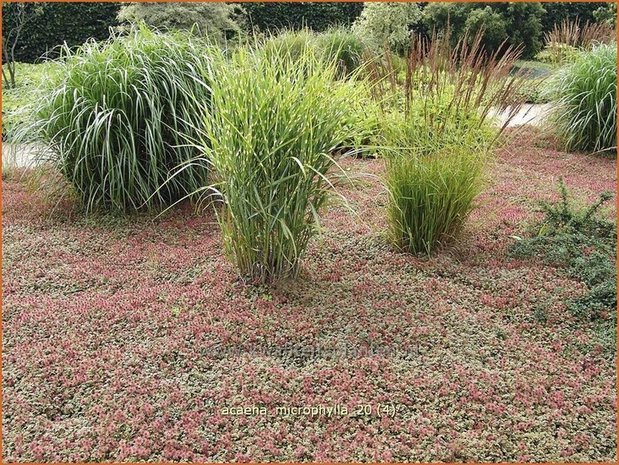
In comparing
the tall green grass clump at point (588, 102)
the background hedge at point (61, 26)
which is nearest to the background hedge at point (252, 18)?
the background hedge at point (61, 26)

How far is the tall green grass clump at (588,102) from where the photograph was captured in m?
5.65

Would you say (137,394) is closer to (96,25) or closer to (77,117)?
(77,117)

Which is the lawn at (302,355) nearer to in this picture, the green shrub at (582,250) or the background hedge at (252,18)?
the green shrub at (582,250)

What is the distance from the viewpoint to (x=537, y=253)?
129 inches

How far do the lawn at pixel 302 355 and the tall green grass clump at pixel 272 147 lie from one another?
0.73ft

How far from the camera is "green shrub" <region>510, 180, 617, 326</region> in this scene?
9.11 feet

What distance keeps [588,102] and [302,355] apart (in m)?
4.60

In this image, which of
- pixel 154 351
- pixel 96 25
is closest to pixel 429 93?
pixel 154 351

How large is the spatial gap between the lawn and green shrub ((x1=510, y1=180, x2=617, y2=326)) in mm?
84

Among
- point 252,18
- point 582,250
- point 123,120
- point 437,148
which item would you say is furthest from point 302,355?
point 252,18

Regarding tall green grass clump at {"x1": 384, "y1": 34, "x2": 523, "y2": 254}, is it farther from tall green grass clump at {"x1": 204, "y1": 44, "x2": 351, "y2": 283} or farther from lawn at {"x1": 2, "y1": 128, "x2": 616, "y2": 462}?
tall green grass clump at {"x1": 204, "y1": 44, "x2": 351, "y2": 283}

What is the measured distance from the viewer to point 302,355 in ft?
7.93

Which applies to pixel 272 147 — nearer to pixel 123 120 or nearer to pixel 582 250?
pixel 123 120

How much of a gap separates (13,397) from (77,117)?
75.3 inches
